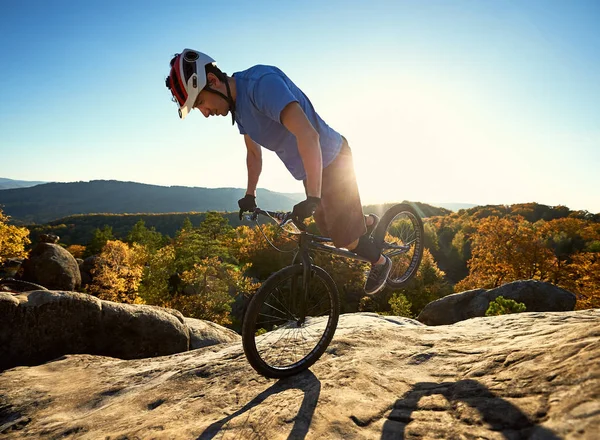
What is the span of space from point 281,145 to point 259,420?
3.08 m

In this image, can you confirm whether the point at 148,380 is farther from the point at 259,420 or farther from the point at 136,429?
the point at 259,420

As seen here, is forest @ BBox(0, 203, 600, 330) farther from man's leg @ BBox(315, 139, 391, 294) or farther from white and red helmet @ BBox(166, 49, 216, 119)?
white and red helmet @ BBox(166, 49, 216, 119)

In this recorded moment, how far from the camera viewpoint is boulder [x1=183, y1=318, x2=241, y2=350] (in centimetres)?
1004

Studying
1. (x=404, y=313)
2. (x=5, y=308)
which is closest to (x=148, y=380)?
(x=5, y=308)

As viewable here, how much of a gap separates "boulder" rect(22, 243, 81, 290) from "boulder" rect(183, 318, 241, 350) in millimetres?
32697

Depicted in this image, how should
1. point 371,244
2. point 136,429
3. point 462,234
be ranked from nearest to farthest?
point 136,429
point 371,244
point 462,234

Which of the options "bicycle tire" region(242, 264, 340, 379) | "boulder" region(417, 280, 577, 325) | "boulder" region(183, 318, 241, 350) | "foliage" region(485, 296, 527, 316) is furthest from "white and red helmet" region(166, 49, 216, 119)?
"boulder" region(417, 280, 577, 325)

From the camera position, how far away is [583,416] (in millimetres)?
1798

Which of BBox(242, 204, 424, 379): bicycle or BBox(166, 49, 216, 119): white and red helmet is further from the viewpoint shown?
BBox(166, 49, 216, 119): white and red helmet

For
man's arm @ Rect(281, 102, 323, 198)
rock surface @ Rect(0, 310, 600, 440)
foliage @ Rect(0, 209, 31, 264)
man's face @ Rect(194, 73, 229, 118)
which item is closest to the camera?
rock surface @ Rect(0, 310, 600, 440)

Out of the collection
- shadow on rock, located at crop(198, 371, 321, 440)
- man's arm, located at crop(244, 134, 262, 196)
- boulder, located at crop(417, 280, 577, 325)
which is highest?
man's arm, located at crop(244, 134, 262, 196)

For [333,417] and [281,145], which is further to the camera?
[281,145]

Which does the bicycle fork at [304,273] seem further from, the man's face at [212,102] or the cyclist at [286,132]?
the man's face at [212,102]

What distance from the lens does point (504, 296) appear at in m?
18.5
